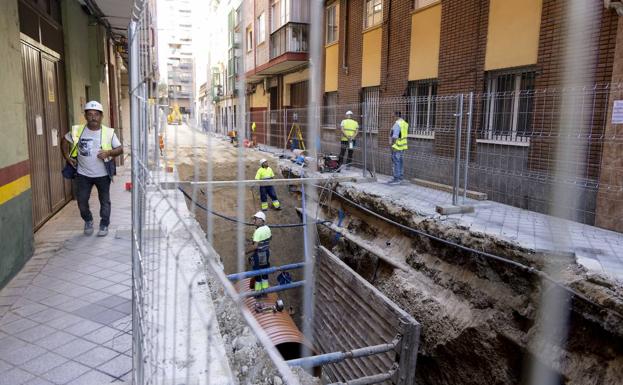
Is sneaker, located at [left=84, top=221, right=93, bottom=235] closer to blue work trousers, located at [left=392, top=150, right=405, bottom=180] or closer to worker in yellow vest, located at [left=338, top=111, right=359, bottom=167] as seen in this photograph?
worker in yellow vest, located at [left=338, top=111, right=359, bottom=167]

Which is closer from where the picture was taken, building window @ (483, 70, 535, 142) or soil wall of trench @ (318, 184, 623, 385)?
soil wall of trench @ (318, 184, 623, 385)

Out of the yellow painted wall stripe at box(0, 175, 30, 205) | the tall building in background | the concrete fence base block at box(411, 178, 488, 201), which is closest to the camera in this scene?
the tall building in background

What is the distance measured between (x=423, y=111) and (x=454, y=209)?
366cm

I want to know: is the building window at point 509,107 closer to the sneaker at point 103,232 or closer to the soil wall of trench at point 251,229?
the soil wall of trench at point 251,229

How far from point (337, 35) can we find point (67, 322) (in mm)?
12298

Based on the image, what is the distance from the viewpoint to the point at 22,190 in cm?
434

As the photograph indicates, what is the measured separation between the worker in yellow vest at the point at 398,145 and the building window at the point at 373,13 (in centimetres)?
443

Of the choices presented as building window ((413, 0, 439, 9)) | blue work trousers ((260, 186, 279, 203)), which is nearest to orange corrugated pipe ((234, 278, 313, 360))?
blue work trousers ((260, 186, 279, 203))

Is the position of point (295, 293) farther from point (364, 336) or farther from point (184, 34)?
point (184, 34)

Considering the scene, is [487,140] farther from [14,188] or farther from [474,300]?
[14,188]

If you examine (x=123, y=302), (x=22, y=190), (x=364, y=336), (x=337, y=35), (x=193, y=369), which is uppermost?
(x=337, y=35)

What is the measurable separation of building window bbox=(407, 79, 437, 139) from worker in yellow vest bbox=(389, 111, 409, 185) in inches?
17.6

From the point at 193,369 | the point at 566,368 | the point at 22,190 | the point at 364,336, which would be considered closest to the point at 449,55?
the point at 364,336

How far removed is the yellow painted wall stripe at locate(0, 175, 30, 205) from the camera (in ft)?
12.5
